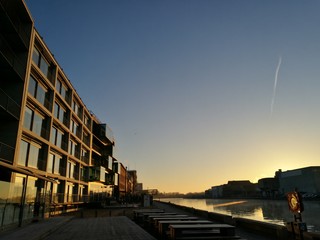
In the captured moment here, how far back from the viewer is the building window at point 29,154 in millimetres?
23953

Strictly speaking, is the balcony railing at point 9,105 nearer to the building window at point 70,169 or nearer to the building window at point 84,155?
the building window at point 70,169

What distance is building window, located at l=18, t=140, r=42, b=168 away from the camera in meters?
24.0

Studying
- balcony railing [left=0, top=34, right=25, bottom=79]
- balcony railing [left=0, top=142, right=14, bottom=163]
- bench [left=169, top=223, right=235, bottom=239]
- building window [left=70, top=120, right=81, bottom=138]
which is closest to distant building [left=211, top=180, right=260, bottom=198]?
building window [left=70, top=120, right=81, bottom=138]

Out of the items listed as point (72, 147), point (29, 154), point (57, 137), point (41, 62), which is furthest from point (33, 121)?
point (72, 147)

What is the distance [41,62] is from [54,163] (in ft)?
38.0

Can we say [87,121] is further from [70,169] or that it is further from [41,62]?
[41,62]

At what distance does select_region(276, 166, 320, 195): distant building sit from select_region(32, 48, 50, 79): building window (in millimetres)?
96828

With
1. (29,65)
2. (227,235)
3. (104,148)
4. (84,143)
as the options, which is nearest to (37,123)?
(29,65)

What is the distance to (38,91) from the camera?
89.7 ft

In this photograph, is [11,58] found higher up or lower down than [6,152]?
higher up

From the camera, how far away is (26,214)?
17.4 m

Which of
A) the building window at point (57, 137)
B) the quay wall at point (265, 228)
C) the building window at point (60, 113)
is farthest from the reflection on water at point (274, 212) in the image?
the building window at point (60, 113)

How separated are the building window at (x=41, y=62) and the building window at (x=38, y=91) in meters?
1.69

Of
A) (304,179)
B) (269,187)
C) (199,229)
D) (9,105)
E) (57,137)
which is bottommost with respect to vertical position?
(199,229)
